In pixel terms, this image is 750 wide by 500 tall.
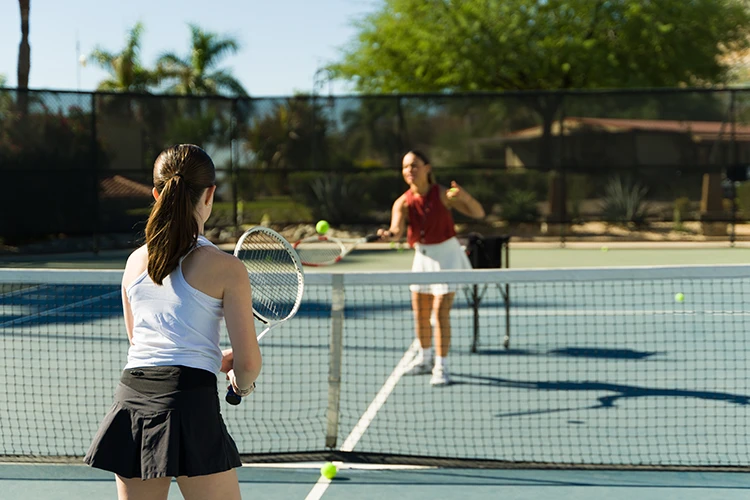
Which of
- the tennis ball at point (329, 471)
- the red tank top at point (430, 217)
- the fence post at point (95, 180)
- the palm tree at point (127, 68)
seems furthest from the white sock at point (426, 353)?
the palm tree at point (127, 68)

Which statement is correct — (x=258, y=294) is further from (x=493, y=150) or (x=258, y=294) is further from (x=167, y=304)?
(x=493, y=150)

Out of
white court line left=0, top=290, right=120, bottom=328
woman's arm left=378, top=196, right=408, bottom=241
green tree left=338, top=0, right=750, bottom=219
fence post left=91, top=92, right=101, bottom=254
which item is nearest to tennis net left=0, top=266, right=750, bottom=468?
white court line left=0, top=290, right=120, bottom=328

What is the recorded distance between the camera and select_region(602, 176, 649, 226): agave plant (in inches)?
682

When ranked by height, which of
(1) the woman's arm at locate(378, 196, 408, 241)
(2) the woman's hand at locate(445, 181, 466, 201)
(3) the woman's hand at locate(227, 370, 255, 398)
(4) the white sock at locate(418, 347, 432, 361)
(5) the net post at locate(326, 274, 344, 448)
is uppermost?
(2) the woman's hand at locate(445, 181, 466, 201)

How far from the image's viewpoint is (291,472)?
461 centimetres

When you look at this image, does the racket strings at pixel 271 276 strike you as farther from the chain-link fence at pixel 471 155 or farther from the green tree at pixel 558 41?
the green tree at pixel 558 41

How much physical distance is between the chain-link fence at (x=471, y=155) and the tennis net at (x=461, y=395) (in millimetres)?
8716

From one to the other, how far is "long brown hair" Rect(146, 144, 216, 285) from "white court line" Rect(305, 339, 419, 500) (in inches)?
83.6

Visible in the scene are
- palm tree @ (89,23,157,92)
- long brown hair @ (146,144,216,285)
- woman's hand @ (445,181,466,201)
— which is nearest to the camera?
long brown hair @ (146,144,216,285)

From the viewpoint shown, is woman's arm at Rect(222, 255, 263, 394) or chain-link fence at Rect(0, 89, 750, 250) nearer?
woman's arm at Rect(222, 255, 263, 394)

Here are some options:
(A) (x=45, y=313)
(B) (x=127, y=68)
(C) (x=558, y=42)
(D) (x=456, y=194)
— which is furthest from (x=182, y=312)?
(B) (x=127, y=68)

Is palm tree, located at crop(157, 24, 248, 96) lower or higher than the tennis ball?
higher

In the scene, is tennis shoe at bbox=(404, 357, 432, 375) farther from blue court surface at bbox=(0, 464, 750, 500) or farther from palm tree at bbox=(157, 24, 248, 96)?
palm tree at bbox=(157, 24, 248, 96)

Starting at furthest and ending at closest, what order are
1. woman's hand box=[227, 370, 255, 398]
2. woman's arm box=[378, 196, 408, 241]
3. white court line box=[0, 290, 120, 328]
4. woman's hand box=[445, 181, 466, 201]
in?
white court line box=[0, 290, 120, 328] < woman's arm box=[378, 196, 408, 241] < woman's hand box=[445, 181, 466, 201] < woman's hand box=[227, 370, 255, 398]
